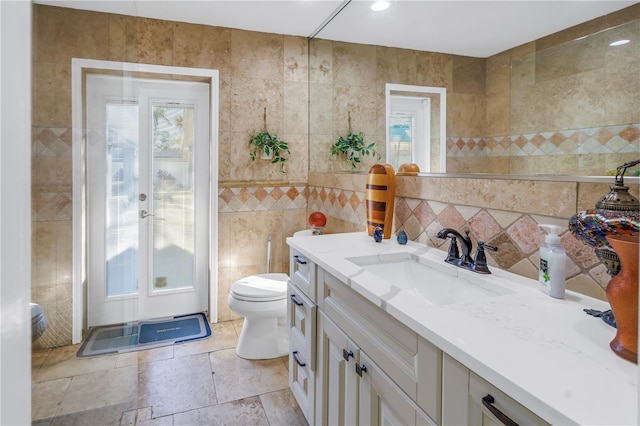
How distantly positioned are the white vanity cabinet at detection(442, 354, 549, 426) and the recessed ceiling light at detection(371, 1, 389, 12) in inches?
84.3

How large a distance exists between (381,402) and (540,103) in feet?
3.57

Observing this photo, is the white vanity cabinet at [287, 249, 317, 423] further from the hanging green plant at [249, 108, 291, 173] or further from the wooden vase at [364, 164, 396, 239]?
the hanging green plant at [249, 108, 291, 173]

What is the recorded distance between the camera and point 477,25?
65.3 inches

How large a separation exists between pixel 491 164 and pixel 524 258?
38cm

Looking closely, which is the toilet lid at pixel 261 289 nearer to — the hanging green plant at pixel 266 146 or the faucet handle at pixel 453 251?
the hanging green plant at pixel 266 146

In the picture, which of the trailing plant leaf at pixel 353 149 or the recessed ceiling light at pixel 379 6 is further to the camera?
the trailing plant leaf at pixel 353 149

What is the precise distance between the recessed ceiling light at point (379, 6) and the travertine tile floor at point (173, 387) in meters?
2.30

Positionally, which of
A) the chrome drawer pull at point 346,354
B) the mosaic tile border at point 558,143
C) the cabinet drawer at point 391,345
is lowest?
the chrome drawer pull at point 346,354

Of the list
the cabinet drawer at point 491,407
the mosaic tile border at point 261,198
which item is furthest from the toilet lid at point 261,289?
the cabinet drawer at point 491,407

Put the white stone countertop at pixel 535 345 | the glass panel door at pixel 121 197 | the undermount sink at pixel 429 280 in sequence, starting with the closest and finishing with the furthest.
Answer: the white stone countertop at pixel 535 345 → the undermount sink at pixel 429 280 → the glass panel door at pixel 121 197

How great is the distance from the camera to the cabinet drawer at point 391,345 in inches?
35.7

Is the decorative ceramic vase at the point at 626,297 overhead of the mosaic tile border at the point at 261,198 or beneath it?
beneath

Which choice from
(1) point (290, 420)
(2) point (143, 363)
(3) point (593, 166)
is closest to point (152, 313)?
(2) point (143, 363)

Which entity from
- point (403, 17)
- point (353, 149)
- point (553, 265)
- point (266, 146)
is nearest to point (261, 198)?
point (266, 146)
